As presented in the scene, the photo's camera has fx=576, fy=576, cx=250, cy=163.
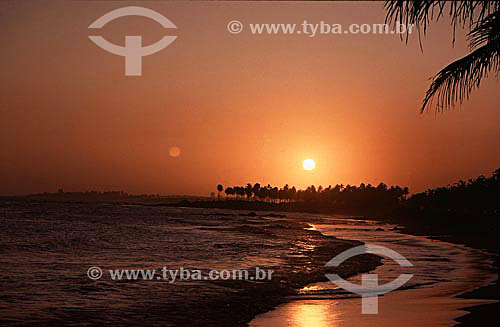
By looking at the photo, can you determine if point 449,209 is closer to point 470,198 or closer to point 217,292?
point 470,198

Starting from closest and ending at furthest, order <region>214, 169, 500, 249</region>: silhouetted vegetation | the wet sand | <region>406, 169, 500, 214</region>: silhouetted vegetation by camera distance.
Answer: the wet sand < <region>214, 169, 500, 249</region>: silhouetted vegetation < <region>406, 169, 500, 214</region>: silhouetted vegetation

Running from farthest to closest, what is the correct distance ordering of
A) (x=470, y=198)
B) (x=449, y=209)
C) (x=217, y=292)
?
(x=449, y=209), (x=470, y=198), (x=217, y=292)

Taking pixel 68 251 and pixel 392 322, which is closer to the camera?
pixel 392 322

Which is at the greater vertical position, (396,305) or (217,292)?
(396,305)

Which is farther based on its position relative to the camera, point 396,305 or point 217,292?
point 217,292

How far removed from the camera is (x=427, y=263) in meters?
22.2

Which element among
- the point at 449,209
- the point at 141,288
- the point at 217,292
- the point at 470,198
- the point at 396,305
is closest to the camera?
the point at 396,305

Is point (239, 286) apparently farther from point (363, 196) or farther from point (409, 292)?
point (363, 196)

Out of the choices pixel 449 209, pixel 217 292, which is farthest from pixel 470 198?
pixel 217 292

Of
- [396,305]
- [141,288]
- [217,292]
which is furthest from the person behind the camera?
[141,288]

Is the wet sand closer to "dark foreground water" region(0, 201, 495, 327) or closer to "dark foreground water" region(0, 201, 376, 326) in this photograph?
"dark foreground water" region(0, 201, 495, 327)

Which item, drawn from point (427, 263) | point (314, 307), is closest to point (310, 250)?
point (427, 263)

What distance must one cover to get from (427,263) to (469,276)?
437 cm

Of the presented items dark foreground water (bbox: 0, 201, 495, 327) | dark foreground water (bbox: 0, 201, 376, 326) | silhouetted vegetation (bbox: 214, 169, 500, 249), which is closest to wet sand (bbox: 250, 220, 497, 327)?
dark foreground water (bbox: 0, 201, 495, 327)
